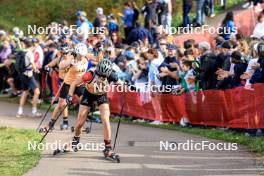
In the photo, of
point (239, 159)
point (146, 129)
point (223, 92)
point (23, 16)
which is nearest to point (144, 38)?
point (146, 129)

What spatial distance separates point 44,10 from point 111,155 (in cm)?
2608

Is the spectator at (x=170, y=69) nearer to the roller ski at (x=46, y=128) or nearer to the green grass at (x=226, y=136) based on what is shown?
the green grass at (x=226, y=136)

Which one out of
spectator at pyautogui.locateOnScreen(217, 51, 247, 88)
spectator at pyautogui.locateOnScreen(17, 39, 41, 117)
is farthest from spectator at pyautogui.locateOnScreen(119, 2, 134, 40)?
spectator at pyautogui.locateOnScreen(217, 51, 247, 88)

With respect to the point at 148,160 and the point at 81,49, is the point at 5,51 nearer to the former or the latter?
the point at 81,49

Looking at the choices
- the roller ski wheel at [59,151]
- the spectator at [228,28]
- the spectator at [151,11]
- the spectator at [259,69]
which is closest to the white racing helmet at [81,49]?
A: the roller ski wheel at [59,151]

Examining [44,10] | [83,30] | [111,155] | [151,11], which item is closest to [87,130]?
[111,155]

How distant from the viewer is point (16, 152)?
44.5 ft

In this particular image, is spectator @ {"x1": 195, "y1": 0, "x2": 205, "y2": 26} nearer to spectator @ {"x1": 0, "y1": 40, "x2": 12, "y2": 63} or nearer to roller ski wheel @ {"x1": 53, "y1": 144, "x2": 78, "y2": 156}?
spectator @ {"x1": 0, "y1": 40, "x2": 12, "y2": 63}

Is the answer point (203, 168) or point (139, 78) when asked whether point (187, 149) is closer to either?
point (203, 168)

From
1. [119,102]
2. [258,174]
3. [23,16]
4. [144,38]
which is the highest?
[23,16]

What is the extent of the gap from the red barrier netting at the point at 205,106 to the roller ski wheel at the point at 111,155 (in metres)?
2.78

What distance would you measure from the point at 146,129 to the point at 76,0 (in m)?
21.1

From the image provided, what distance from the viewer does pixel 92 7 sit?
36500 millimetres

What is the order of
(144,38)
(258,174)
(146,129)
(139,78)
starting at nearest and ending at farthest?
(258,174)
(146,129)
(139,78)
(144,38)
